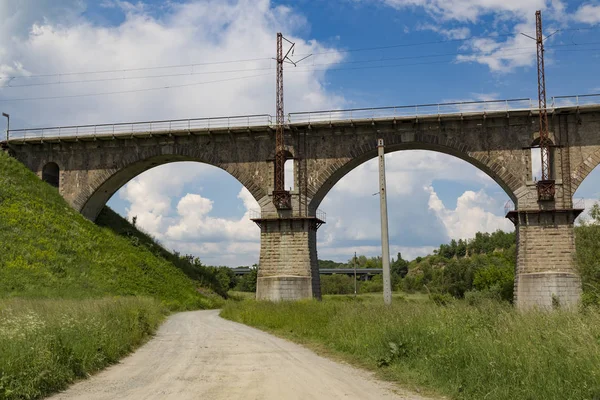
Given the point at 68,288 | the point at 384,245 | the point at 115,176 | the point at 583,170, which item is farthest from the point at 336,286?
the point at 384,245

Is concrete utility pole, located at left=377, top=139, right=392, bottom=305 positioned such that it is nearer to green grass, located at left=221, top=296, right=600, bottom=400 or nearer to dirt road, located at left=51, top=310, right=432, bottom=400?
green grass, located at left=221, top=296, right=600, bottom=400

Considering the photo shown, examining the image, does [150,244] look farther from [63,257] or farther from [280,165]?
[280,165]

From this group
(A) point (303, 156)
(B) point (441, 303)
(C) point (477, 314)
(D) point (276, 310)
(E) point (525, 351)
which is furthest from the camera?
(A) point (303, 156)

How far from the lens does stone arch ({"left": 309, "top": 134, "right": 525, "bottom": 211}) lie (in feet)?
117

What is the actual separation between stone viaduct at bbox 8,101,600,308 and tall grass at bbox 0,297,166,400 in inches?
823

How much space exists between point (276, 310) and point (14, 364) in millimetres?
16829

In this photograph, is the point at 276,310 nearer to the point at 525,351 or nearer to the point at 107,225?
the point at 525,351

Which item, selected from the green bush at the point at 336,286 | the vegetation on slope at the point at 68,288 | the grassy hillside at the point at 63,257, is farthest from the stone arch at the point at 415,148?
the green bush at the point at 336,286

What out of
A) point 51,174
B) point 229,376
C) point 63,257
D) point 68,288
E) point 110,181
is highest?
point 51,174

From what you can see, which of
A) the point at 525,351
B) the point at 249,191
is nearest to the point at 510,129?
the point at 249,191

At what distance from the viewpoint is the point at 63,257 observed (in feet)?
126

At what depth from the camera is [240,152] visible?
4031 cm

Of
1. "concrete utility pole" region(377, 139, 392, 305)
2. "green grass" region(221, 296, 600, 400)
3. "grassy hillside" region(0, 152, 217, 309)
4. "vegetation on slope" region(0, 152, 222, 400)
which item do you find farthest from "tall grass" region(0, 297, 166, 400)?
"grassy hillside" region(0, 152, 217, 309)

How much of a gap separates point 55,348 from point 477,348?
828cm
